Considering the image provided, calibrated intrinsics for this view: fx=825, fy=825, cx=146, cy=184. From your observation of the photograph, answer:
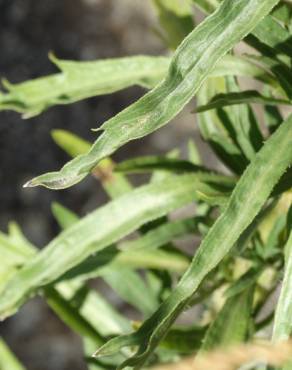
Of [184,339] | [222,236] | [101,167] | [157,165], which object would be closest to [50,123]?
[101,167]

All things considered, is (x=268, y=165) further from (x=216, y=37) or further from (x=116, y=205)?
(x=116, y=205)

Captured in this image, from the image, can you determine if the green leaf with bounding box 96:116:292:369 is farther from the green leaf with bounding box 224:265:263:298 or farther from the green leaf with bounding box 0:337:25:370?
the green leaf with bounding box 0:337:25:370

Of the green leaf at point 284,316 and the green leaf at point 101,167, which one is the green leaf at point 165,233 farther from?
the green leaf at point 284,316

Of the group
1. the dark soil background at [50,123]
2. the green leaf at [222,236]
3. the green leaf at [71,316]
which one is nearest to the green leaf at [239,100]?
the green leaf at [222,236]

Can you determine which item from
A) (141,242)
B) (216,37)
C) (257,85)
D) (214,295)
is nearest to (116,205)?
(141,242)

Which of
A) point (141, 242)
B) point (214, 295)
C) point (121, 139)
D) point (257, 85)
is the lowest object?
point (257, 85)

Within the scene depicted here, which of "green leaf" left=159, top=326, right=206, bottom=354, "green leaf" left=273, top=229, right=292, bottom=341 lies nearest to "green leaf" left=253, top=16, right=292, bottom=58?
"green leaf" left=273, top=229, right=292, bottom=341

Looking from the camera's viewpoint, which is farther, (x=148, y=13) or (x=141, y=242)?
(x=148, y=13)
